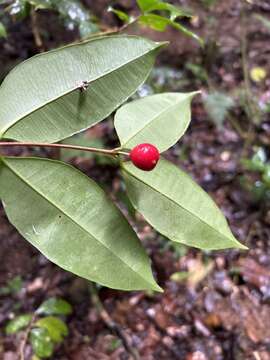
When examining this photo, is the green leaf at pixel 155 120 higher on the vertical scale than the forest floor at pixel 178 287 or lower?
higher

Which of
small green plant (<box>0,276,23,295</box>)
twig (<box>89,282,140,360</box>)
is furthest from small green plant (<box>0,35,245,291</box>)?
small green plant (<box>0,276,23,295</box>)

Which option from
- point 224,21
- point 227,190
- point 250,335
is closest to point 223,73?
point 224,21

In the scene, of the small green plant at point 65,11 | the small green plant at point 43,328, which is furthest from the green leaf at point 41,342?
the small green plant at point 65,11

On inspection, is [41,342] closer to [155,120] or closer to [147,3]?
[155,120]

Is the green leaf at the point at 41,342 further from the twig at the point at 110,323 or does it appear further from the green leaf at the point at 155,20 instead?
the green leaf at the point at 155,20

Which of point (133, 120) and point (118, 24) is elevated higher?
point (133, 120)

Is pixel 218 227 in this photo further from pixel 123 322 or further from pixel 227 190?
pixel 227 190

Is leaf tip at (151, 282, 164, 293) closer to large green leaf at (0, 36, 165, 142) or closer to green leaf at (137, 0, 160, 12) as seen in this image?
large green leaf at (0, 36, 165, 142)
